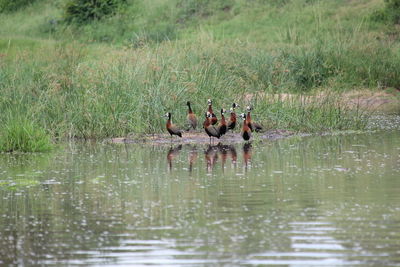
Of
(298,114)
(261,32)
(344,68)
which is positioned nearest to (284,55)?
(344,68)

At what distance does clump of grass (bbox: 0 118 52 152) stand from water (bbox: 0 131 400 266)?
0.28 m

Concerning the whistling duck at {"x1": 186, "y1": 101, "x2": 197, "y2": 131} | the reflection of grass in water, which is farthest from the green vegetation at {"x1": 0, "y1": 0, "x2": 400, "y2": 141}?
the reflection of grass in water

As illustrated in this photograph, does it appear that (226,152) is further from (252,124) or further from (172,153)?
(252,124)

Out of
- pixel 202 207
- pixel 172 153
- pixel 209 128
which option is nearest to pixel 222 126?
pixel 209 128

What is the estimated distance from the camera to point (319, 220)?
9.23 meters

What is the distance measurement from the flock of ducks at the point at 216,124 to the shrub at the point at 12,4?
35.0 metres

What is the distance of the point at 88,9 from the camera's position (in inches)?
1774

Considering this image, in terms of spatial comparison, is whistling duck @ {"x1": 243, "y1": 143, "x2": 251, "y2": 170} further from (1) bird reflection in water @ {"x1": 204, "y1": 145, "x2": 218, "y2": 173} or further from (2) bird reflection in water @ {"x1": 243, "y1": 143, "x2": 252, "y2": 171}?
(1) bird reflection in water @ {"x1": 204, "y1": 145, "x2": 218, "y2": 173}

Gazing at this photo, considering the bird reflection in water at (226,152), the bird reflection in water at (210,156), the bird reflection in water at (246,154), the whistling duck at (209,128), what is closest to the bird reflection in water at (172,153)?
the bird reflection in water at (210,156)

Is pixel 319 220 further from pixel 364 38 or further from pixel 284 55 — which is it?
pixel 364 38

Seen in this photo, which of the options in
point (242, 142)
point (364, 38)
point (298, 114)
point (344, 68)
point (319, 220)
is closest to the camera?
point (319, 220)

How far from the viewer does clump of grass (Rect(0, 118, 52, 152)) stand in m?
15.3

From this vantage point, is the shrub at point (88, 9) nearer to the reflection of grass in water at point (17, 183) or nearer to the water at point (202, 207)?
the water at point (202, 207)

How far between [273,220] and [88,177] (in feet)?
13.4
